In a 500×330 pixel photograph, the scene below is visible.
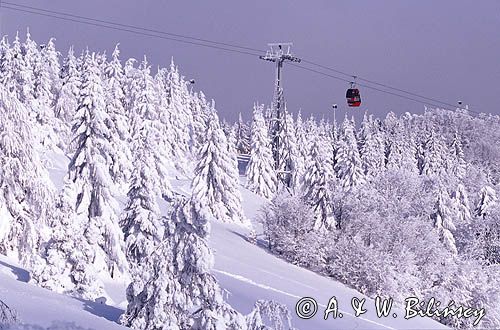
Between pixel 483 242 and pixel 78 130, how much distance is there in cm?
4552

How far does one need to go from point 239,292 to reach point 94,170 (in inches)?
335

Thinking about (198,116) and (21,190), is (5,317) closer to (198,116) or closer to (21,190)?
(21,190)

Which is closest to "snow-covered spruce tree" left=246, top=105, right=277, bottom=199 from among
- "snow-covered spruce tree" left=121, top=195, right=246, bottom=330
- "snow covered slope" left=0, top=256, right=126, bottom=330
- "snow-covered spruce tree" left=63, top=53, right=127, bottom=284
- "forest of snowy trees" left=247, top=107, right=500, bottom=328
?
"forest of snowy trees" left=247, top=107, right=500, bottom=328

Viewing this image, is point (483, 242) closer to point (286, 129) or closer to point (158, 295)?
point (286, 129)

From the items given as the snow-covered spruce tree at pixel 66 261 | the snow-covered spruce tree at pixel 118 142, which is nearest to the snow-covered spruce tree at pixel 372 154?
the snow-covered spruce tree at pixel 118 142

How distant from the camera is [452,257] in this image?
2141 inches

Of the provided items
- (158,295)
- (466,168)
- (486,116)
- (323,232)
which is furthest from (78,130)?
(486,116)

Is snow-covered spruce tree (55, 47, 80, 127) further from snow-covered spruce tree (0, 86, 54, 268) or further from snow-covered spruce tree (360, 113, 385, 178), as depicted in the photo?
snow-covered spruce tree (0, 86, 54, 268)

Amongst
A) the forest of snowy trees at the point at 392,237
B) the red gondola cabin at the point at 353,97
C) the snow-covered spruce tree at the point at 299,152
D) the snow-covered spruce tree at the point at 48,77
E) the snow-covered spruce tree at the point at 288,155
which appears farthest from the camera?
the snow-covered spruce tree at the point at 299,152

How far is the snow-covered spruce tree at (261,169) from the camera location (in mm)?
85500

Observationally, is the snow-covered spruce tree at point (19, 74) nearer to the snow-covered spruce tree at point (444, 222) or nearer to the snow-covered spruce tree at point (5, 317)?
the snow-covered spruce tree at point (444, 222)

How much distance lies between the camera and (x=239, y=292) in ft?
99.1

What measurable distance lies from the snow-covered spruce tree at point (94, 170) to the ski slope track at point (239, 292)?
2004 millimetres

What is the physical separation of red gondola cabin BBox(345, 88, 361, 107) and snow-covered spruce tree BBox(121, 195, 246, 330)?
1171 inches
